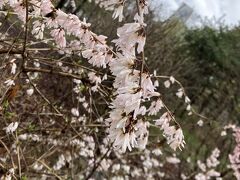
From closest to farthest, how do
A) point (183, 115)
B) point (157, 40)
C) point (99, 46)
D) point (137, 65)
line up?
point (137, 65) → point (99, 46) → point (157, 40) → point (183, 115)

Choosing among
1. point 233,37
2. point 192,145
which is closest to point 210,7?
point 233,37

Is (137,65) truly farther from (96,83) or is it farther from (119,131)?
(96,83)

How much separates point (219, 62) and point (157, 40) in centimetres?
1004

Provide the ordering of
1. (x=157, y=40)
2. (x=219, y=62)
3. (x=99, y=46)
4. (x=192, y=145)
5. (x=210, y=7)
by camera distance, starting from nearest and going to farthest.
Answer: (x=99, y=46)
(x=157, y=40)
(x=192, y=145)
(x=219, y=62)
(x=210, y=7)

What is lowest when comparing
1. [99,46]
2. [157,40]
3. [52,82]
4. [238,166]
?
[238,166]

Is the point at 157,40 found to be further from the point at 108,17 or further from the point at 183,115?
the point at 183,115

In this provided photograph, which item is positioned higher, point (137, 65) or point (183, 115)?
point (137, 65)

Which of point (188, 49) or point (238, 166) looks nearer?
point (238, 166)

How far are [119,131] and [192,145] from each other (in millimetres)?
14697

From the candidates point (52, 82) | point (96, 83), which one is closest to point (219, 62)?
point (52, 82)

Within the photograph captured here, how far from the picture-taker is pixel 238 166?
11.3 metres

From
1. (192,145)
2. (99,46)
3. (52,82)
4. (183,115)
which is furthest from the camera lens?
(183,115)

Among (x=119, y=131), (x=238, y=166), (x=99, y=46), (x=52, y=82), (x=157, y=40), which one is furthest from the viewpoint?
(x=157, y=40)

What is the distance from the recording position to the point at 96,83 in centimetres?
375
